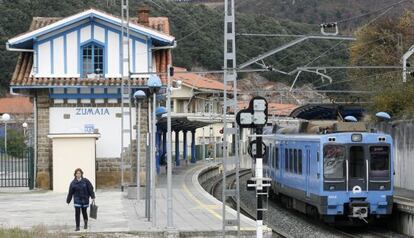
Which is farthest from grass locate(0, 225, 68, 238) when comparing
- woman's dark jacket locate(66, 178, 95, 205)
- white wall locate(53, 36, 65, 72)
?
white wall locate(53, 36, 65, 72)

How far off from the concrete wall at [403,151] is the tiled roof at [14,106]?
67.5 meters

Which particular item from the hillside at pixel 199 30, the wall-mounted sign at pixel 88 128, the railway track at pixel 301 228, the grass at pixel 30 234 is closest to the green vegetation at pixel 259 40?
the hillside at pixel 199 30

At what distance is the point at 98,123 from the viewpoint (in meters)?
30.5

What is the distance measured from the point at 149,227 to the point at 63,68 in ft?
43.8

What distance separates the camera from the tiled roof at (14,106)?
9094 centimetres

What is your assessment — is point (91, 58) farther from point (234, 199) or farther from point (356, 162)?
point (356, 162)

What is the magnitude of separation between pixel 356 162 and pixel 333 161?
2.16 ft

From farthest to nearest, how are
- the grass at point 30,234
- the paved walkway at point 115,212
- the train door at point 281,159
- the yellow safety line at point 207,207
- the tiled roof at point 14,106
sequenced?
the tiled roof at point 14,106 < the train door at point 281,159 < the paved walkway at point 115,212 < the yellow safety line at point 207,207 < the grass at point 30,234

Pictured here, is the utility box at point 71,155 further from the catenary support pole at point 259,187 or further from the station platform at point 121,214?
the catenary support pole at point 259,187

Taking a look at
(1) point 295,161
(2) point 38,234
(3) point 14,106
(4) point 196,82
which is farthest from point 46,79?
(3) point 14,106

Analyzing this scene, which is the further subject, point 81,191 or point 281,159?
point 281,159

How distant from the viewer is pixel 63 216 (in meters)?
20.8

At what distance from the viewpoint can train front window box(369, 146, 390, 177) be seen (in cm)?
2123

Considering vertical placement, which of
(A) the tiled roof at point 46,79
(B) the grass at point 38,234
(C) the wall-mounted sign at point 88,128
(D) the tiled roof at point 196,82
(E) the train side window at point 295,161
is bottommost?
(B) the grass at point 38,234
